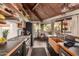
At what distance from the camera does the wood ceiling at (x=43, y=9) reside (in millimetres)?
1948

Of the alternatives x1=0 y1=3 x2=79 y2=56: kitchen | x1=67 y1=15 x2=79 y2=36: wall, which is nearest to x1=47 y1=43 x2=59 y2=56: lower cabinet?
x1=0 y1=3 x2=79 y2=56: kitchen

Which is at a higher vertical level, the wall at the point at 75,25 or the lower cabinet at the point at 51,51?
the wall at the point at 75,25

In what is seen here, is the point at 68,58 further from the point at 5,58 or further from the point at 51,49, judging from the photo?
the point at 5,58

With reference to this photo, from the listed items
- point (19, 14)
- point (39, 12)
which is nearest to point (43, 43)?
point (39, 12)

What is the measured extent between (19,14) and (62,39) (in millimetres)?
1045

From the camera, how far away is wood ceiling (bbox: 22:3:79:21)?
1.95 metres

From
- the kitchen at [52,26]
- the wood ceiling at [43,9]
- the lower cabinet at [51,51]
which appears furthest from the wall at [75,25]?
the lower cabinet at [51,51]

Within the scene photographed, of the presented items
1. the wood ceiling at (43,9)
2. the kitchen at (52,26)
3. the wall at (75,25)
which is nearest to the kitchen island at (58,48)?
the kitchen at (52,26)

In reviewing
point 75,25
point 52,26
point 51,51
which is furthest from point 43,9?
point 51,51

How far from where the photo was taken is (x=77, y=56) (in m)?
1.72

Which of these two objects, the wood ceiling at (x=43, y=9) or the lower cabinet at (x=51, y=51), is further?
the lower cabinet at (x=51, y=51)

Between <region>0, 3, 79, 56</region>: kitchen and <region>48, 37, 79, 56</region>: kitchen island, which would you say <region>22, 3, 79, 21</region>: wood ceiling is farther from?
<region>48, 37, 79, 56</region>: kitchen island

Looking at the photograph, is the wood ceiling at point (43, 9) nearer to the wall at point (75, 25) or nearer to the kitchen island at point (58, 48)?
the wall at point (75, 25)

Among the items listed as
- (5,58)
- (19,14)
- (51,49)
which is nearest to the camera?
(5,58)
